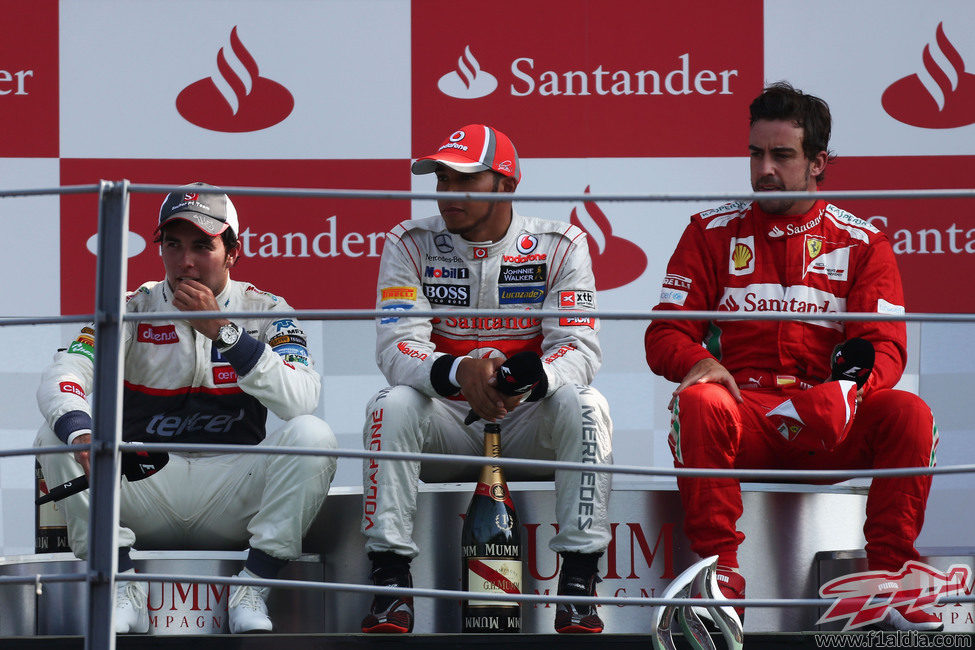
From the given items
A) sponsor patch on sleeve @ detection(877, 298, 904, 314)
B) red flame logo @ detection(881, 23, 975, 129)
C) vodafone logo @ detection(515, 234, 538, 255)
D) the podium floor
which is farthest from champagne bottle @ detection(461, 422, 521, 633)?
red flame logo @ detection(881, 23, 975, 129)

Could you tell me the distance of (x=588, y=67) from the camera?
3.38m

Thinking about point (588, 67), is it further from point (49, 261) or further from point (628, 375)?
point (49, 261)

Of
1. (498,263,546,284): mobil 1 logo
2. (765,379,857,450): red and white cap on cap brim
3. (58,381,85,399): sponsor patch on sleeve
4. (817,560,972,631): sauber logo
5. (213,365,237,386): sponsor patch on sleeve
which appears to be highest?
(498,263,546,284): mobil 1 logo

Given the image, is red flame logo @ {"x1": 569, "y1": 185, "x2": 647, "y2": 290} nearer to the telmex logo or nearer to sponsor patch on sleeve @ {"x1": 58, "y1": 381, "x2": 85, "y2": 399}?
the telmex logo

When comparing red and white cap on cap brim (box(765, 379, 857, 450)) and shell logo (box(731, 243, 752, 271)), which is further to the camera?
shell logo (box(731, 243, 752, 271))

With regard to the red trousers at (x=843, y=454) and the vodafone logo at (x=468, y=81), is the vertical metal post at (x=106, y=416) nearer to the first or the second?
the red trousers at (x=843, y=454)

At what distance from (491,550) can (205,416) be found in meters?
0.69

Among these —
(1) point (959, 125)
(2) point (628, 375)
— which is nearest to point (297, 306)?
(2) point (628, 375)

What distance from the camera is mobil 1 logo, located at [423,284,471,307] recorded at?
8.82 ft

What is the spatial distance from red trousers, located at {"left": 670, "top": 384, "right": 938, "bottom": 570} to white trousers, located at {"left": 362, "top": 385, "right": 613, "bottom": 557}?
160mm

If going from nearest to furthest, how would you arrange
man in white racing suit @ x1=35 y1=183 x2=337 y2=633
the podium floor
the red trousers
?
the podium floor → the red trousers → man in white racing suit @ x1=35 y1=183 x2=337 y2=633

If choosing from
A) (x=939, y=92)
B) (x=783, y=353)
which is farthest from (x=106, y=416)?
(x=939, y=92)

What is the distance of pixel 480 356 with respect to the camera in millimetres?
2613

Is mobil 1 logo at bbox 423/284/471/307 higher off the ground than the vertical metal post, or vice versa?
mobil 1 logo at bbox 423/284/471/307
